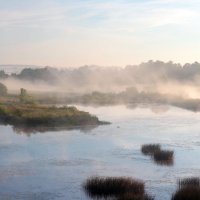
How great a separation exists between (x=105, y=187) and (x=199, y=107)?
164 feet

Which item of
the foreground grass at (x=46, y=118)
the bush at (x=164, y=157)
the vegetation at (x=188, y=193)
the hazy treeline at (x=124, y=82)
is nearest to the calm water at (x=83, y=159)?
the bush at (x=164, y=157)

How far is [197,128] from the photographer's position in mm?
39969

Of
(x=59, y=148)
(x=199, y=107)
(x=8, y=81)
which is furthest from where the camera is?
(x=8, y=81)

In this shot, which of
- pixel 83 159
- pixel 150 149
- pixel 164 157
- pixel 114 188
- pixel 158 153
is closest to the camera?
pixel 114 188

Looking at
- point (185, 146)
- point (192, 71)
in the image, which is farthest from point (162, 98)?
point (185, 146)

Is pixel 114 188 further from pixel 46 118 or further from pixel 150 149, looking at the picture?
pixel 46 118

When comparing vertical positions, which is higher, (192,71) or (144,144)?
(192,71)

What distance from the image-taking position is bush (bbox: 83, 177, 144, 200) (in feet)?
60.1

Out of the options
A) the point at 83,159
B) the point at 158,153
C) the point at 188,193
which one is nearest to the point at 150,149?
the point at 158,153

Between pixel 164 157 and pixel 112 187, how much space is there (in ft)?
25.5

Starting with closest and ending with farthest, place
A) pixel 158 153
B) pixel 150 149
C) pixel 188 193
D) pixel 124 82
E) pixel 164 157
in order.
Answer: pixel 188 193 < pixel 164 157 < pixel 158 153 < pixel 150 149 < pixel 124 82

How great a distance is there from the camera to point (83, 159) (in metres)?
25.5

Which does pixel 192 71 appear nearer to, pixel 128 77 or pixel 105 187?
pixel 128 77

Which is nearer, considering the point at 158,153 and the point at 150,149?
the point at 158,153
